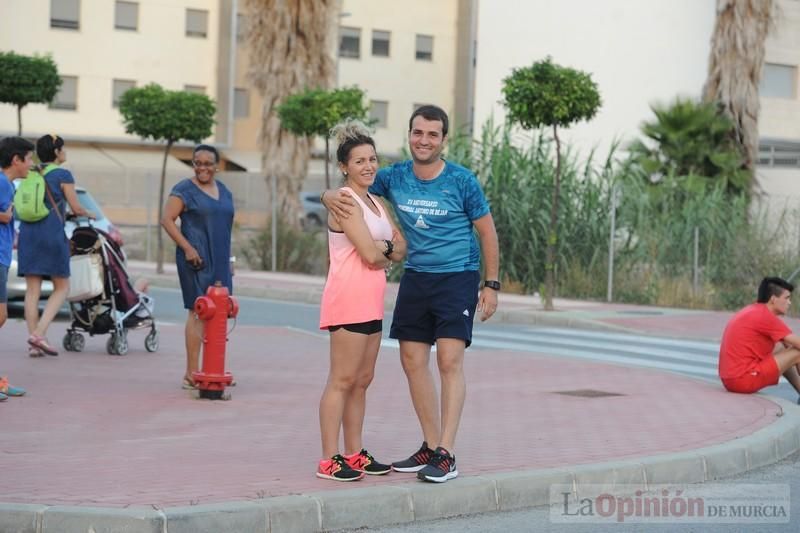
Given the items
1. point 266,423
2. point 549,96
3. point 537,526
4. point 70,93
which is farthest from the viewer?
point 70,93

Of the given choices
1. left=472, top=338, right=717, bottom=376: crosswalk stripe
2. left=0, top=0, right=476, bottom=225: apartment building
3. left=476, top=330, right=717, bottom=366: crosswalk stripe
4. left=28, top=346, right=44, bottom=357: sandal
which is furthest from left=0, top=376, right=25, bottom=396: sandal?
left=0, top=0, right=476, bottom=225: apartment building

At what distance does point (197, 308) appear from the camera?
10.6 metres

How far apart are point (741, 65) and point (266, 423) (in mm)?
23930

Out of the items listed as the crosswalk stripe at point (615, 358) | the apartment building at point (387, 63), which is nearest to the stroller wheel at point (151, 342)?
the crosswalk stripe at point (615, 358)

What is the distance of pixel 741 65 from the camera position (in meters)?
31.4

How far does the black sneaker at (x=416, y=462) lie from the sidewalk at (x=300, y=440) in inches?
9.6

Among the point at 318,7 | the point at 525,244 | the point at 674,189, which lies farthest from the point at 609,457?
the point at 318,7

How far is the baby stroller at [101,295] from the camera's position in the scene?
1291cm

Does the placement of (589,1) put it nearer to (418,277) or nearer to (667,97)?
(667,97)

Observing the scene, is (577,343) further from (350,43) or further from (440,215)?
(350,43)

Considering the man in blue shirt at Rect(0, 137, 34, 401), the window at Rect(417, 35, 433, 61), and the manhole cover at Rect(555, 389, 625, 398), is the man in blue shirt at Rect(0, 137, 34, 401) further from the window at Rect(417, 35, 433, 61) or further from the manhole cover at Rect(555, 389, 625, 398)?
the window at Rect(417, 35, 433, 61)

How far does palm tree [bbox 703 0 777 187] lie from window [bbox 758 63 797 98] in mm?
9111

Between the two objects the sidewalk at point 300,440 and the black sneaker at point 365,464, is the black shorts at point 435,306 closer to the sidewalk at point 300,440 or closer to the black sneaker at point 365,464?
the black sneaker at point 365,464

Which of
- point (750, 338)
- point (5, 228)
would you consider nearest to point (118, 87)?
point (5, 228)
